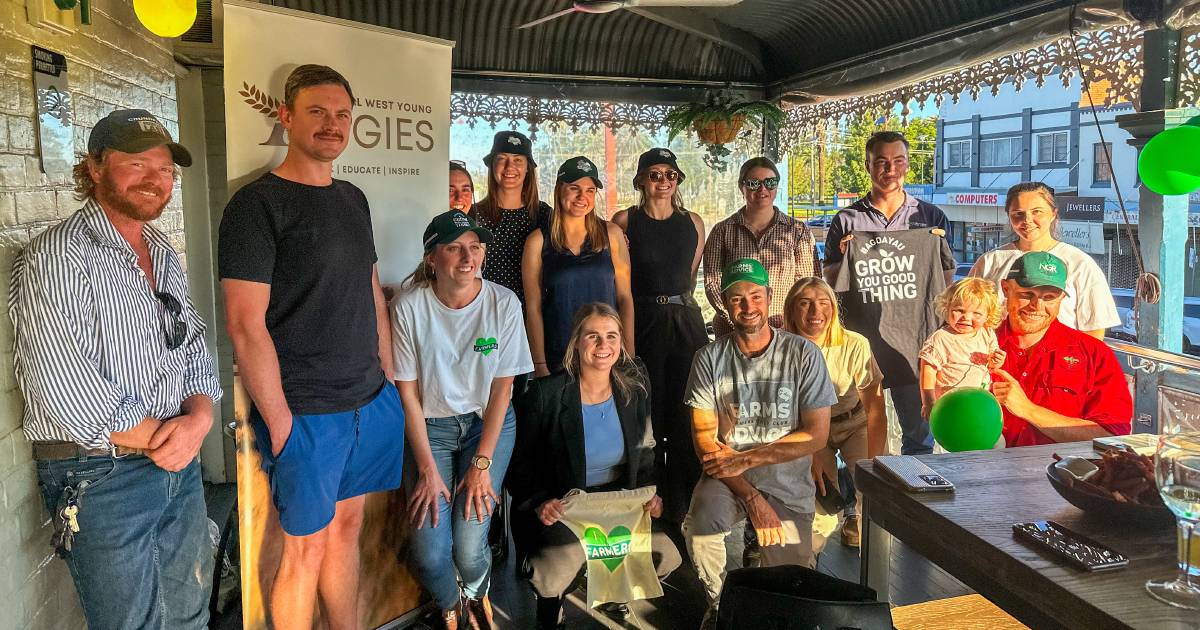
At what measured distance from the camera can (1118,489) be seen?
4.60 ft

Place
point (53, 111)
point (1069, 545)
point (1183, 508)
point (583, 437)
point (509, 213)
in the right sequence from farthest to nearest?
point (509, 213), point (583, 437), point (53, 111), point (1069, 545), point (1183, 508)

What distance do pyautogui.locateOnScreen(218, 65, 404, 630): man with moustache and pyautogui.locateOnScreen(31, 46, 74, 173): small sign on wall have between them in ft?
1.36

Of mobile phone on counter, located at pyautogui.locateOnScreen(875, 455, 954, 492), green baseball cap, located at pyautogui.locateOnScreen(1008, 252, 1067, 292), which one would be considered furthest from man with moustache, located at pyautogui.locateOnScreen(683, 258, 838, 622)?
mobile phone on counter, located at pyautogui.locateOnScreen(875, 455, 954, 492)

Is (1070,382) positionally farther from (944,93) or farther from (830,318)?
(944,93)

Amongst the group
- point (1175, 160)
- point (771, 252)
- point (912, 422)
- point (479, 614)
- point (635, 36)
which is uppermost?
point (635, 36)

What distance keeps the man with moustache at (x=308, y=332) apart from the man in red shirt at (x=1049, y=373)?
227 centimetres

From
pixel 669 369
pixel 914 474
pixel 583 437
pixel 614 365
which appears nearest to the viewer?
pixel 914 474

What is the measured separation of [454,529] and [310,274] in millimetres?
1072

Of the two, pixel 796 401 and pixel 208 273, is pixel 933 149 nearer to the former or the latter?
pixel 796 401

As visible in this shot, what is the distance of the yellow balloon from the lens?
2.02m

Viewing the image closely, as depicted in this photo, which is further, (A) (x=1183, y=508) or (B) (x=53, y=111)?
(B) (x=53, y=111)

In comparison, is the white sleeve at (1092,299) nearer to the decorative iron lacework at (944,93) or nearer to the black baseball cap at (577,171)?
the decorative iron lacework at (944,93)

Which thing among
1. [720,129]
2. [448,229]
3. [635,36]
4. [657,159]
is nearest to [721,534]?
[448,229]

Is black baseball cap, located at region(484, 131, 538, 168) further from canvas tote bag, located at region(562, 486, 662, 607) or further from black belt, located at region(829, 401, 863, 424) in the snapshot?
black belt, located at region(829, 401, 863, 424)
